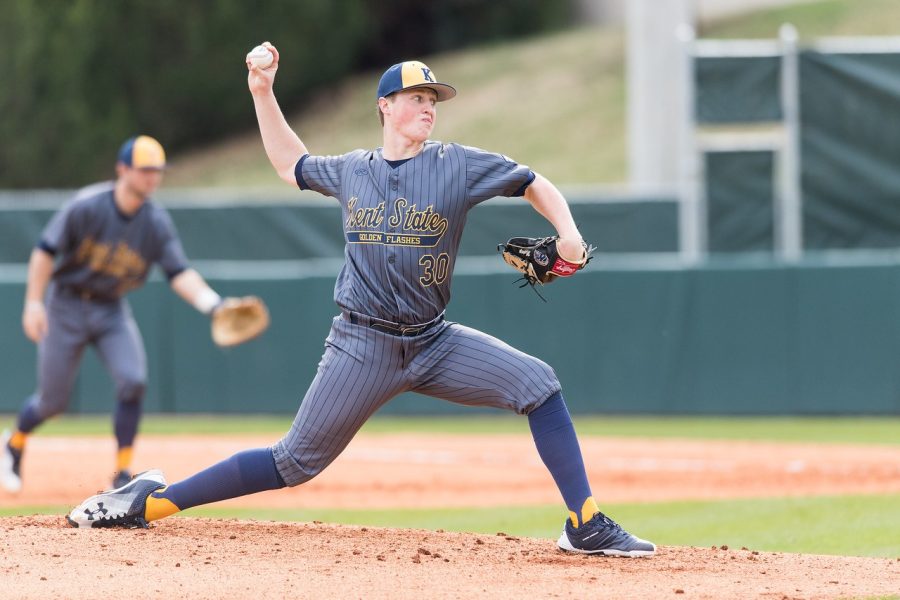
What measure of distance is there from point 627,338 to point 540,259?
794cm

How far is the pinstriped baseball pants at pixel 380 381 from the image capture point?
4797 millimetres

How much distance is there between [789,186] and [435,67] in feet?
52.2

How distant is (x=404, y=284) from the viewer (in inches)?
188

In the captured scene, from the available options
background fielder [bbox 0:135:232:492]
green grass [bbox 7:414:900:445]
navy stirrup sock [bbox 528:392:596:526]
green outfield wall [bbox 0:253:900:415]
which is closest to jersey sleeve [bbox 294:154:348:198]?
navy stirrup sock [bbox 528:392:596:526]

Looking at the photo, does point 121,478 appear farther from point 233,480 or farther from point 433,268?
point 433,268

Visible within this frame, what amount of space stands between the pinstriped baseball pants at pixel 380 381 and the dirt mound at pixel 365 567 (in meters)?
0.38

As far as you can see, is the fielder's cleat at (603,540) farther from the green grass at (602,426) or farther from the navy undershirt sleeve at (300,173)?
the green grass at (602,426)

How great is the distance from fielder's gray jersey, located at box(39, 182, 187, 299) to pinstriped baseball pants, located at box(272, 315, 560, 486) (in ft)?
10.2

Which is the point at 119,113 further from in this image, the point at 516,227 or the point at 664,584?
the point at 664,584

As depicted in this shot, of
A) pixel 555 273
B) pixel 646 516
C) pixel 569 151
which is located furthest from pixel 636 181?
pixel 555 273

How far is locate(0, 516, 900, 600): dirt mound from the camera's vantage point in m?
4.25

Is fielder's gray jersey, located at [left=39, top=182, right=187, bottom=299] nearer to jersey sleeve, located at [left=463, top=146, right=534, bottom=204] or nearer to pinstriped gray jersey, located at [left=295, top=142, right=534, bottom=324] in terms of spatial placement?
pinstriped gray jersey, located at [left=295, top=142, right=534, bottom=324]

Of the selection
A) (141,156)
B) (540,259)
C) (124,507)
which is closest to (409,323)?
(540,259)

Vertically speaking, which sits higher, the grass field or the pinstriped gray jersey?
the pinstriped gray jersey
